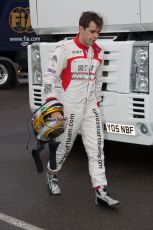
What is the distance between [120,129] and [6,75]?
833 centimetres

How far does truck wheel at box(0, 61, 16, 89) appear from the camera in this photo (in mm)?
13703

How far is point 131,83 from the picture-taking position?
567cm

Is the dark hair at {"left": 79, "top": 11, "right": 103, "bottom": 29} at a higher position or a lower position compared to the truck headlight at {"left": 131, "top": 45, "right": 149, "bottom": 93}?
higher

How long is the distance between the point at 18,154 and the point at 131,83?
201 cm

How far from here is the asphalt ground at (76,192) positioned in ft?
15.3

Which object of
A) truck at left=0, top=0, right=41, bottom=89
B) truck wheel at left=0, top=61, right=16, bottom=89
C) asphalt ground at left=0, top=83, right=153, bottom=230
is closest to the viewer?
asphalt ground at left=0, top=83, right=153, bottom=230

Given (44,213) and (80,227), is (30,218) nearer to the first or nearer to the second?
(44,213)

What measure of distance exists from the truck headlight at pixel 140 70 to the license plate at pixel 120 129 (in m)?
0.37

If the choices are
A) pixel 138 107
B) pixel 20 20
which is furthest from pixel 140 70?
pixel 20 20

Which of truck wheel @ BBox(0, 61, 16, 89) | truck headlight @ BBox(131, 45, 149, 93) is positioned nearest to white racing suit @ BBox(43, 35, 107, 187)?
truck headlight @ BBox(131, 45, 149, 93)

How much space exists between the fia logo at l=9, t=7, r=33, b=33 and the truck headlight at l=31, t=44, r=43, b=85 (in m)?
6.93

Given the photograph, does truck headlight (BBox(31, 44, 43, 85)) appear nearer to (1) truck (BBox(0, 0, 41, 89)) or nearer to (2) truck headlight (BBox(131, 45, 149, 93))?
(2) truck headlight (BBox(131, 45, 149, 93))

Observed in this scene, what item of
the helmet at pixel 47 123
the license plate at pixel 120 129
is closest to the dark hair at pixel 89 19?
the helmet at pixel 47 123

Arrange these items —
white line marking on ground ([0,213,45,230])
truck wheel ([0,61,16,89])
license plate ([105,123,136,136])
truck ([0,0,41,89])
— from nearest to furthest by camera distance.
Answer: white line marking on ground ([0,213,45,230]) → license plate ([105,123,136,136]) → truck ([0,0,41,89]) → truck wheel ([0,61,16,89])
